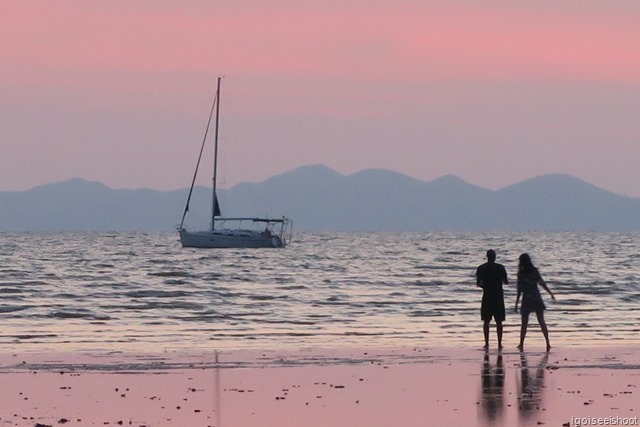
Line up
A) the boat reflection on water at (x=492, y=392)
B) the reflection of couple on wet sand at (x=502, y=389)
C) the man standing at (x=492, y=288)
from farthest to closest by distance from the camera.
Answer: the man standing at (x=492, y=288)
the reflection of couple on wet sand at (x=502, y=389)
the boat reflection on water at (x=492, y=392)

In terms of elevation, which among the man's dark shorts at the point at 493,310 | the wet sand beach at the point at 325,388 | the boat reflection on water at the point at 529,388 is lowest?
the wet sand beach at the point at 325,388

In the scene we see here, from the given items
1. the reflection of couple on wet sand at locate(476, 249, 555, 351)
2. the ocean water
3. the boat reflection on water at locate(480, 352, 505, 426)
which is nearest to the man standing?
the reflection of couple on wet sand at locate(476, 249, 555, 351)

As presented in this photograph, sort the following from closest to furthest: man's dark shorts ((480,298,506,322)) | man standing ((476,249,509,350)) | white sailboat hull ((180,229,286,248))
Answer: man standing ((476,249,509,350)) → man's dark shorts ((480,298,506,322)) → white sailboat hull ((180,229,286,248))

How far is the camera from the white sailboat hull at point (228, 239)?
107 metres

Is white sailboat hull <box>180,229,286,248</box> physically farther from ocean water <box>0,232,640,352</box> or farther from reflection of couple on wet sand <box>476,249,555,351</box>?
reflection of couple on wet sand <box>476,249,555,351</box>

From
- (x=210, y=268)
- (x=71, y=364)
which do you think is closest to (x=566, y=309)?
(x=71, y=364)

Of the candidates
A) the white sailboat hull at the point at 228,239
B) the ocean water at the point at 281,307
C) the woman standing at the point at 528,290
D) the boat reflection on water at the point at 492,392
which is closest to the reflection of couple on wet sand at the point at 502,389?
the boat reflection on water at the point at 492,392

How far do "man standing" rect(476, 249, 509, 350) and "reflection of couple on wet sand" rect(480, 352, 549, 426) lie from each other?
2.50m

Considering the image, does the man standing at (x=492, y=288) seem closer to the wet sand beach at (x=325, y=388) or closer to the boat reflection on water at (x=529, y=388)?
the wet sand beach at (x=325, y=388)

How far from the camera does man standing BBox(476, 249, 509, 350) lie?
22016mm

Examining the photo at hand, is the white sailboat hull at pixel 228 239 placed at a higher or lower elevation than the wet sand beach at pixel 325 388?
higher

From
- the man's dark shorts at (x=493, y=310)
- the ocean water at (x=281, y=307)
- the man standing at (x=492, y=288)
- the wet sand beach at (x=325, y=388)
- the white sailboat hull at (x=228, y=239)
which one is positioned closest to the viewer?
the wet sand beach at (x=325, y=388)

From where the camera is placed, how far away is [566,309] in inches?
1415

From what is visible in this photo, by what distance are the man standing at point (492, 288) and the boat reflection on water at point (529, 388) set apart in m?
2.67
